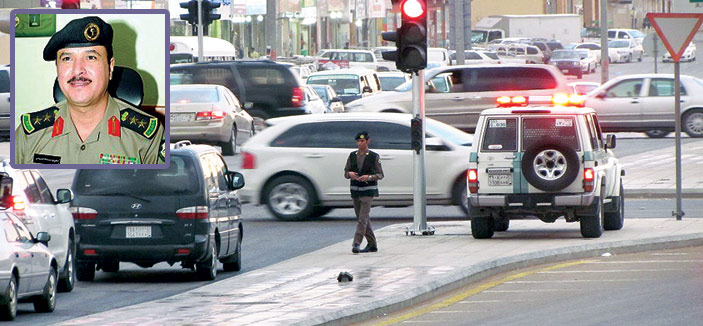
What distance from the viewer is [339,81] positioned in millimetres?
49219

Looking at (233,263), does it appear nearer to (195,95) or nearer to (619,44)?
(195,95)

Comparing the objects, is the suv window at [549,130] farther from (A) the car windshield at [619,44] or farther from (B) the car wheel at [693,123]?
(A) the car windshield at [619,44]

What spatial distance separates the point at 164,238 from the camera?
1705 centimetres

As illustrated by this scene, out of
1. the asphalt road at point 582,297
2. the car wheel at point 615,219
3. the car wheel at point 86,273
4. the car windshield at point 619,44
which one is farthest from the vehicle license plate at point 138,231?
the car windshield at point 619,44

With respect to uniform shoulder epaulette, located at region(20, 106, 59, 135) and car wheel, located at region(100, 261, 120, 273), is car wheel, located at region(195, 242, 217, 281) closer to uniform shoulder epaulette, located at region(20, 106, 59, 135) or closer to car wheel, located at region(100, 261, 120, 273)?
car wheel, located at region(100, 261, 120, 273)

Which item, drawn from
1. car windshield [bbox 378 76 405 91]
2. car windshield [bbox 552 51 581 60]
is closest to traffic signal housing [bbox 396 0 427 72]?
car windshield [bbox 378 76 405 91]

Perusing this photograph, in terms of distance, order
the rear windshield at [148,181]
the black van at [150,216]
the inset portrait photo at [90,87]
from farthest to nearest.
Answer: the rear windshield at [148,181] → the black van at [150,216] → the inset portrait photo at [90,87]

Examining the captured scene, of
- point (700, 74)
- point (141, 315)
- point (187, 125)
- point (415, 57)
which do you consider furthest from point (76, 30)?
point (700, 74)

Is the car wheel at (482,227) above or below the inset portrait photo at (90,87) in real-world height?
below

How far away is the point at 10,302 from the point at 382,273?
13.9 feet

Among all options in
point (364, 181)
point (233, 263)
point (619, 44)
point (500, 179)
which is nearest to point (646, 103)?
point (500, 179)

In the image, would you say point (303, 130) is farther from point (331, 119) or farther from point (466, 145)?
point (466, 145)

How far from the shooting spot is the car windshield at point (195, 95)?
3312cm

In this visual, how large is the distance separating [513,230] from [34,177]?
7.77 m
